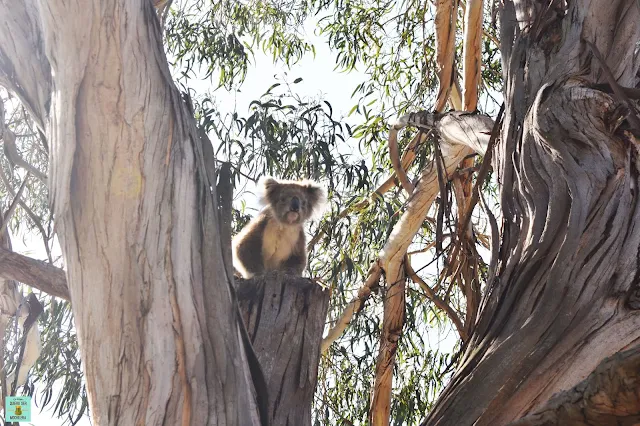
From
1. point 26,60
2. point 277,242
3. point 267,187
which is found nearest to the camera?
point 26,60

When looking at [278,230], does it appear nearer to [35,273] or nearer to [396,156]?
[396,156]

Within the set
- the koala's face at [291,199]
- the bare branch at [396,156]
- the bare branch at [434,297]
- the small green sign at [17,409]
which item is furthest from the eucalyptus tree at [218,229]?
the koala's face at [291,199]

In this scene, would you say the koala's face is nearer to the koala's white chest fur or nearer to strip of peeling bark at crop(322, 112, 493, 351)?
the koala's white chest fur

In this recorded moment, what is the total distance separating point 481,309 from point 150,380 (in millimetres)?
883

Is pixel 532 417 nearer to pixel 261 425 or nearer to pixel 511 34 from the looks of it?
pixel 261 425

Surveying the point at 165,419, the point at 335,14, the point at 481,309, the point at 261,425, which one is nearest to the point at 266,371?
the point at 261,425

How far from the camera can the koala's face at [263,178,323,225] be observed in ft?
18.0

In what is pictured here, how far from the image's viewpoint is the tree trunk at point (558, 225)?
6.33 feet

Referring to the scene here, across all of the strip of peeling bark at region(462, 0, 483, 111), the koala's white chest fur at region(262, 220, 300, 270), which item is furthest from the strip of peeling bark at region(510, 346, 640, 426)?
the strip of peeling bark at region(462, 0, 483, 111)

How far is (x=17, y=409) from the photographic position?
3500 millimetres

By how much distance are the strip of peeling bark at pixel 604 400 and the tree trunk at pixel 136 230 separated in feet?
2.69

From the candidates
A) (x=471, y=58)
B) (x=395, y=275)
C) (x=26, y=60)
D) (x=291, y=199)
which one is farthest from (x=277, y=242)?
(x=26, y=60)

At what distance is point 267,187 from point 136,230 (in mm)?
3390

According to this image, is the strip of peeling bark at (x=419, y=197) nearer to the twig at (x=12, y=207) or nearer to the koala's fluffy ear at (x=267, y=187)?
the koala's fluffy ear at (x=267, y=187)
